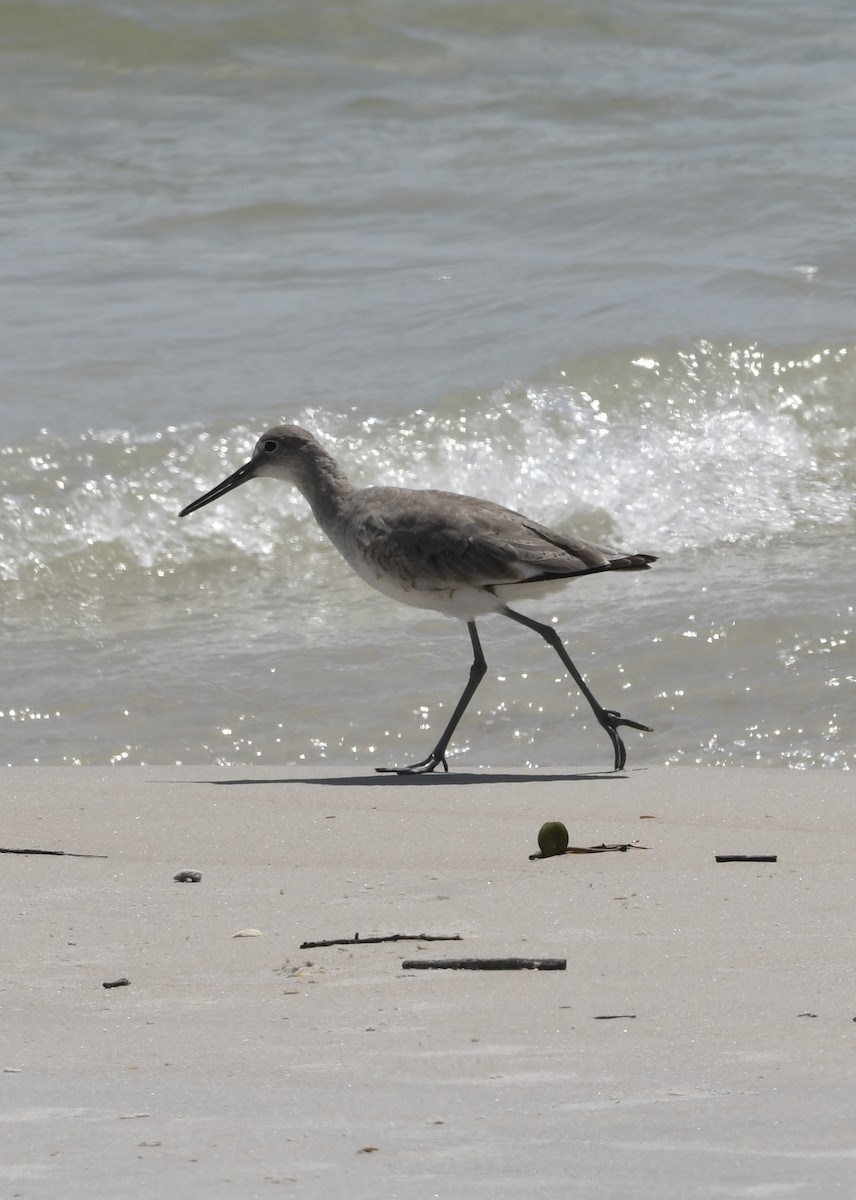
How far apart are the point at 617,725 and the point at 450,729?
55 cm

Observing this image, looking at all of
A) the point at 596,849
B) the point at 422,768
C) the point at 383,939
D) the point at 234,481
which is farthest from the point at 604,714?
the point at 383,939

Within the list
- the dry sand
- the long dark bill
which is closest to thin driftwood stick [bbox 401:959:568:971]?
the dry sand

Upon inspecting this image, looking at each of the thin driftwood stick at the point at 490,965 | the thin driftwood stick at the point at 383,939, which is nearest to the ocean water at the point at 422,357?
the thin driftwood stick at the point at 383,939

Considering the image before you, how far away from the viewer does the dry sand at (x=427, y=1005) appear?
7.24 ft

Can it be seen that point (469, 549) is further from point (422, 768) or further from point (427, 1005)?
point (427, 1005)

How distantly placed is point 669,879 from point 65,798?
1.88m

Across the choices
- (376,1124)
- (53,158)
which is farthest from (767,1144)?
(53,158)

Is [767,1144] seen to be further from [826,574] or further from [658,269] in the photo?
[658,269]

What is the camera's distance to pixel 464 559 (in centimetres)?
590

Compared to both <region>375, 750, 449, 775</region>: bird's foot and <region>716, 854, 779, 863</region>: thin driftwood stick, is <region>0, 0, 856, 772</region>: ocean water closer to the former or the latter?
<region>375, 750, 449, 775</region>: bird's foot

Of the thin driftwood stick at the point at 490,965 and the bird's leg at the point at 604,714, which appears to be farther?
the bird's leg at the point at 604,714

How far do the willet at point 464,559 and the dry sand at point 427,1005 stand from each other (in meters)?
1.15

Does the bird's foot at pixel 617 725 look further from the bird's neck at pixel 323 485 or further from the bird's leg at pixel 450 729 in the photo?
the bird's neck at pixel 323 485

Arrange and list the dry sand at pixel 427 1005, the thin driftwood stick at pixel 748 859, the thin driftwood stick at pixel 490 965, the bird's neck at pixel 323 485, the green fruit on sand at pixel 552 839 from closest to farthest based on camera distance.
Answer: the dry sand at pixel 427 1005
the thin driftwood stick at pixel 490 965
the thin driftwood stick at pixel 748 859
the green fruit on sand at pixel 552 839
the bird's neck at pixel 323 485
